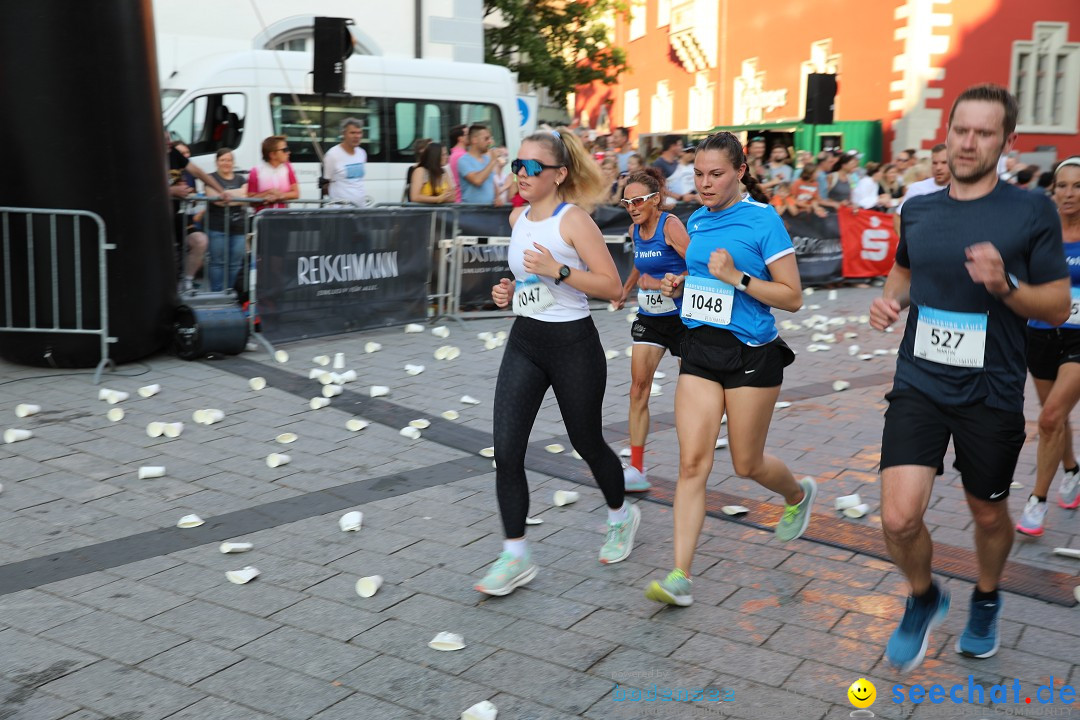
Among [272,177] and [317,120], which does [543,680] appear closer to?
[272,177]

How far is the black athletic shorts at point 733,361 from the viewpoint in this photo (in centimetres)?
418

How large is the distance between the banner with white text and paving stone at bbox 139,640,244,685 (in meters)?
5.66

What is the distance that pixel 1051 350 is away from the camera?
5.03m

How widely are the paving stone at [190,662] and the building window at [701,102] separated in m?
33.6

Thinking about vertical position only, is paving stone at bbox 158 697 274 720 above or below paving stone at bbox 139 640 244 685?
below

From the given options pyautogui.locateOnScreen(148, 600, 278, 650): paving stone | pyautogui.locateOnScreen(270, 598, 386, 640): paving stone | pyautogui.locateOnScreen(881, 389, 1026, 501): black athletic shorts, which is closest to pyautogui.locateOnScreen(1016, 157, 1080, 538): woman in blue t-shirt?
pyautogui.locateOnScreen(881, 389, 1026, 501): black athletic shorts

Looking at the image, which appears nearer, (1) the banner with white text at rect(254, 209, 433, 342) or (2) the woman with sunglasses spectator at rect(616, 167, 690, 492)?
(2) the woman with sunglasses spectator at rect(616, 167, 690, 492)

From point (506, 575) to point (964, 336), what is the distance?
1938 millimetres

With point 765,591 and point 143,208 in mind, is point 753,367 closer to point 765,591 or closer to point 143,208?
point 765,591

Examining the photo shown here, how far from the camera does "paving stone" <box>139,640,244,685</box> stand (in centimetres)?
352

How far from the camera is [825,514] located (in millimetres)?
5348

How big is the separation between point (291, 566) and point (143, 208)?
4.58 m

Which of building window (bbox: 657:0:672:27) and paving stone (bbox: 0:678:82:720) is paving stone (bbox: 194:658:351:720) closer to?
paving stone (bbox: 0:678:82:720)

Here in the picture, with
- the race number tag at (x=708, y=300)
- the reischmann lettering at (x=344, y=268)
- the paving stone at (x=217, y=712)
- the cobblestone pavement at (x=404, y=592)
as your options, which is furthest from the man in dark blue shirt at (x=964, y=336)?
the reischmann lettering at (x=344, y=268)
